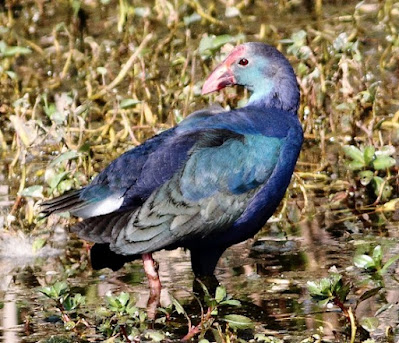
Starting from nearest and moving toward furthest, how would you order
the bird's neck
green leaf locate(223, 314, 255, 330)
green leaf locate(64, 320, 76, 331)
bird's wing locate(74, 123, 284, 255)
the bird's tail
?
green leaf locate(223, 314, 255, 330), green leaf locate(64, 320, 76, 331), bird's wing locate(74, 123, 284, 255), the bird's tail, the bird's neck

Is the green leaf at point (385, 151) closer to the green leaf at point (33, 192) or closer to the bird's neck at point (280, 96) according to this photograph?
the bird's neck at point (280, 96)

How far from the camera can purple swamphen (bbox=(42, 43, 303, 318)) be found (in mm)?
4309

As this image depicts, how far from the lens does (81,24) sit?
8.58m

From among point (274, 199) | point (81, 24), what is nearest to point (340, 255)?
point (274, 199)

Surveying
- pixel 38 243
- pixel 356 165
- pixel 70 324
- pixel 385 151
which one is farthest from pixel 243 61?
pixel 70 324

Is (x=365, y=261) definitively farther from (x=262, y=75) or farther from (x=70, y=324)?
(x=262, y=75)

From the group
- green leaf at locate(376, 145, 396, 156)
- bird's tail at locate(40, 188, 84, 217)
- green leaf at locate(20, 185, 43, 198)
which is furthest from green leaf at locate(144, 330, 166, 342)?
green leaf at locate(376, 145, 396, 156)

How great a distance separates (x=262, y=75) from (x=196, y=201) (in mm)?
775

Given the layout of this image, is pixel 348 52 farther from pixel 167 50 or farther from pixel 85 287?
pixel 85 287

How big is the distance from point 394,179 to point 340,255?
3.02ft

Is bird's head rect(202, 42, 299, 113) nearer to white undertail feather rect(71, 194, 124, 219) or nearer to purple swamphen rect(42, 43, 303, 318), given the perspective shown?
purple swamphen rect(42, 43, 303, 318)

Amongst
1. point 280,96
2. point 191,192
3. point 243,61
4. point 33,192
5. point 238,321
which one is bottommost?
point 238,321

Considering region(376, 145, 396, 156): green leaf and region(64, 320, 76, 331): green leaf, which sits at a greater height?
region(376, 145, 396, 156): green leaf

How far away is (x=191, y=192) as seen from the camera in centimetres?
432
